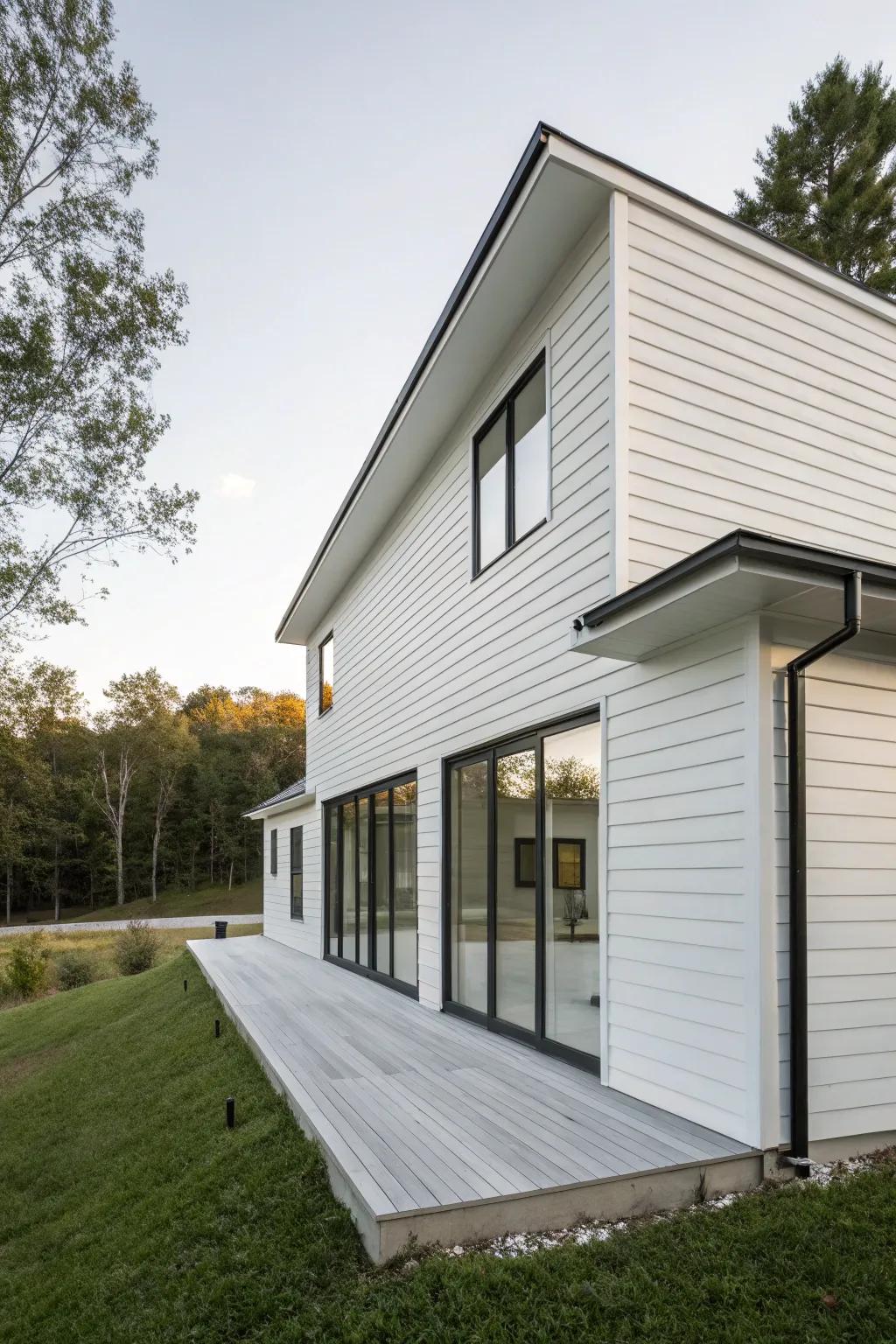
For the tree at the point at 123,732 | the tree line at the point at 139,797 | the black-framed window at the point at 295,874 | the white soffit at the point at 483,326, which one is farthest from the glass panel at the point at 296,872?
the tree at the point at 123,732

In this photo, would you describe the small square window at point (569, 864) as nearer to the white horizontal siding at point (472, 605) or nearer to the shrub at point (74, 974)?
the white horizontal siding at point (472, 605)

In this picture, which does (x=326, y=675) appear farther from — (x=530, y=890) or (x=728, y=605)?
(x=728, y=605)

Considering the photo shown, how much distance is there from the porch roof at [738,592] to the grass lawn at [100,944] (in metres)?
15.1

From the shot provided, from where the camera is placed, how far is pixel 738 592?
11.4 feet

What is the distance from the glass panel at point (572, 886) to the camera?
16.3 feet

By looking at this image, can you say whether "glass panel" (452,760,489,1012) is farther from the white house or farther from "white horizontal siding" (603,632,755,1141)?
"white horizontal siding" (603,632,755,1141)

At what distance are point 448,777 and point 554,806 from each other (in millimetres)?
2066

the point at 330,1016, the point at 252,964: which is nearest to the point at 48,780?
the point at 252,964

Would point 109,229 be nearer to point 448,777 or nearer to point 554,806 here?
point 448,777

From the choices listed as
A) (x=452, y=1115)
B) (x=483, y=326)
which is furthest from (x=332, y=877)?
(x=483, y=326)

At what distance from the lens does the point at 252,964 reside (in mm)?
11219

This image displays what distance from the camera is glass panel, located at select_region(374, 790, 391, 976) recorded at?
915 centimetres

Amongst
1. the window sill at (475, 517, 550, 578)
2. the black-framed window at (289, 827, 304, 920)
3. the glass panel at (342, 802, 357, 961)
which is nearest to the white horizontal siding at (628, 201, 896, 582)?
the window sill at (475, 517, 550, 578)

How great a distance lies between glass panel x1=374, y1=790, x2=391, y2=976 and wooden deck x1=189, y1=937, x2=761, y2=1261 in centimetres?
271
